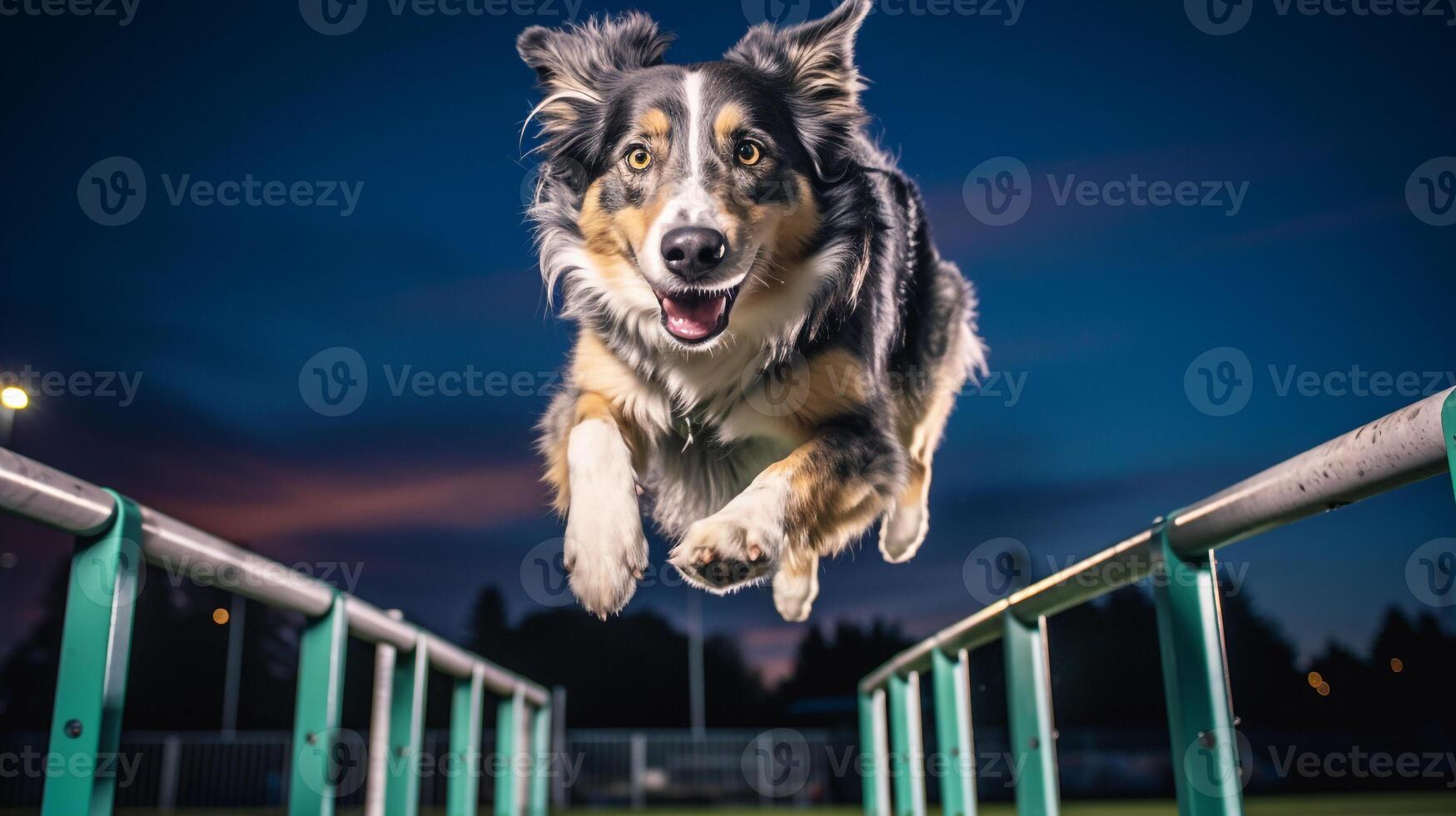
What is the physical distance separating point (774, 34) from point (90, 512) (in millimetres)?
1821

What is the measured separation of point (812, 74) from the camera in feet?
8.17

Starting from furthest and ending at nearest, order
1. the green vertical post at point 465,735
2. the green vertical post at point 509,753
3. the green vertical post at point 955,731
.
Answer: the green vertical post at point 509,753, the green vertical post at point 465,735, the green vertical post at point 955,731

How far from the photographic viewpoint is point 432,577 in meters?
17.4

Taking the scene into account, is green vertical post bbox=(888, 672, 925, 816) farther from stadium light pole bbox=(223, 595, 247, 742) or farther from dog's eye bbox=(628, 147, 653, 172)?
stadium light pole bbox=(223, 595, 247, 742)

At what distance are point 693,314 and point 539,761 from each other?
5947mm

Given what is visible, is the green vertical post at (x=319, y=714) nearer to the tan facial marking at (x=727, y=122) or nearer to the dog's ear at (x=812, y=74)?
the tan facial marking at (x=727, y=122)

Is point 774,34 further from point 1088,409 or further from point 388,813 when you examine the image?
point 1088,409

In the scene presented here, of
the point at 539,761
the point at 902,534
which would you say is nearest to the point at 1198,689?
the point at 902,534

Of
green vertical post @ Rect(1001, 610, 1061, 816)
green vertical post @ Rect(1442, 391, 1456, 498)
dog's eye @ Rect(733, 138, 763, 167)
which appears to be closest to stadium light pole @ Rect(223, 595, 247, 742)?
green vertical post @ Rect(1001, 610, 1061, 816)

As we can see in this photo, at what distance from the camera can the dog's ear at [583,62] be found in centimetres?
245

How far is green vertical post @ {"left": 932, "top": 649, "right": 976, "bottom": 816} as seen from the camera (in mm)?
3621

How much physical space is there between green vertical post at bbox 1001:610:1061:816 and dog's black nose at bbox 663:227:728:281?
1375 mm

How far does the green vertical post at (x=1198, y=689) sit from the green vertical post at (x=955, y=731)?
77.8 inches

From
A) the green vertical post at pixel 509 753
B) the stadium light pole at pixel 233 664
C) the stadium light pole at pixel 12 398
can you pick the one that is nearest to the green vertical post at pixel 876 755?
the green vertical post at pixel 509 753
